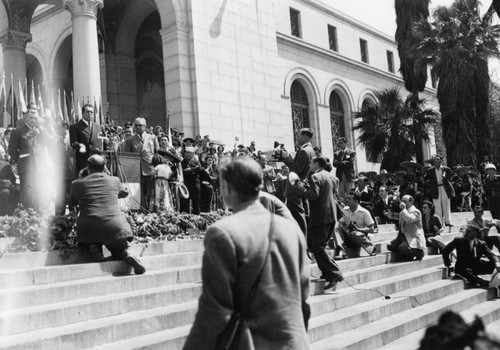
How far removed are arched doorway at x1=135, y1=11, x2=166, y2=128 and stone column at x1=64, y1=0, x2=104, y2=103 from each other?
884 centimetres

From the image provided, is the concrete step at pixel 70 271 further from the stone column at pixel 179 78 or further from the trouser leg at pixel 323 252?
the stone column at pixel 179 78

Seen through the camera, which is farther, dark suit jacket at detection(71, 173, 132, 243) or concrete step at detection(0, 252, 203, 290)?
dark suit jacket at detection(71, 173, 132, 243)

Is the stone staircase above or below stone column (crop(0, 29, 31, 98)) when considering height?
below

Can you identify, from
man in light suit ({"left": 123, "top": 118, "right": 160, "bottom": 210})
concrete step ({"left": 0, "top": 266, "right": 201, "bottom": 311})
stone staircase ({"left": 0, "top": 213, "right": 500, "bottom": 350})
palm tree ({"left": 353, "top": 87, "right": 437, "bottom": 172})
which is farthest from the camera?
palm tree ({"left": 353, "top": 87, "right": 437, "bottom": 172})

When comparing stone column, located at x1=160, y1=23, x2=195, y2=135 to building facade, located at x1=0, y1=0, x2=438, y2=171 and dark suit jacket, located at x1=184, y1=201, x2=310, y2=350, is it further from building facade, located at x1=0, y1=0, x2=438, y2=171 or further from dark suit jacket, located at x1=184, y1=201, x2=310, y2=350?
dark suit jacket, located at x1=184, y1=201, x2=310, y2=350

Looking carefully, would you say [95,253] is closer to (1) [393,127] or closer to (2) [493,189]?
(2) [493,189]

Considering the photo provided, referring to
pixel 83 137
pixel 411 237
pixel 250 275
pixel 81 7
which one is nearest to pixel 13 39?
pixel 81 7

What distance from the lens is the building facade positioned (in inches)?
717

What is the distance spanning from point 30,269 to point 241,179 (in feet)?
14.5

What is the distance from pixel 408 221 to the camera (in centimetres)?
1057

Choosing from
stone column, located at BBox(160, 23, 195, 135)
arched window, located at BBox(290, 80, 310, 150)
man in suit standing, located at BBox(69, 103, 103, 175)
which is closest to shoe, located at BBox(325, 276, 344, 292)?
man in suit standing, located at BBox(69, 103, 103, 175)

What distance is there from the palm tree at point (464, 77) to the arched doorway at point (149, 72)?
40.1ft

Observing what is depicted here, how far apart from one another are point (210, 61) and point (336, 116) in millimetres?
13245

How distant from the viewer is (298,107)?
27.6m
